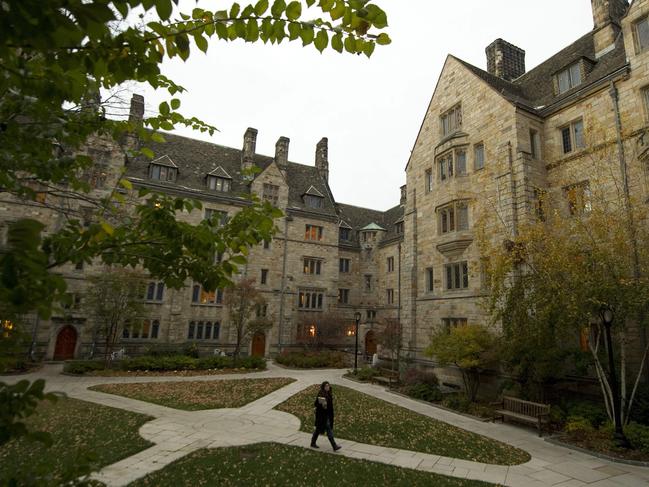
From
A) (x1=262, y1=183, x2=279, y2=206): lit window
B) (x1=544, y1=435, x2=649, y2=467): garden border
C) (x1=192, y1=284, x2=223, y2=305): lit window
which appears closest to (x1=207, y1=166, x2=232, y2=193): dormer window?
(x1=262, y1=183, x2=279, y2=206): lit window

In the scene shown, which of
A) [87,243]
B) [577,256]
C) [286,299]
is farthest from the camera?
[286,299]

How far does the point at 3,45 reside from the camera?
1.64 metres

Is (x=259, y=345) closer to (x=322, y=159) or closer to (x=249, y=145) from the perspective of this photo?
(x=249, y=145)

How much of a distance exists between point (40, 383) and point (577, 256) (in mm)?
14720

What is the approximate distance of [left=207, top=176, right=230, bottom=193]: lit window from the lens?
3319 cm

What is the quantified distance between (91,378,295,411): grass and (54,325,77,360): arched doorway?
10704 mm

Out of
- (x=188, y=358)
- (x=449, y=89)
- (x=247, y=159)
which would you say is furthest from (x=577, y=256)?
(x=247, y=159)

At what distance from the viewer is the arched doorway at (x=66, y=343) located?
1020 inches

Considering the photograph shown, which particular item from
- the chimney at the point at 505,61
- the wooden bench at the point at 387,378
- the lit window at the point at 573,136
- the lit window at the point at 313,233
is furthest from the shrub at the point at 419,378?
the chimney at the point at 505,61

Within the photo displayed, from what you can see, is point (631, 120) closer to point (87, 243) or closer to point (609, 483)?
point (609, 483)

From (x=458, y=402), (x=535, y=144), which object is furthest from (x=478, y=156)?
(x=458, y=402)

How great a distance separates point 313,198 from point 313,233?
148 inches

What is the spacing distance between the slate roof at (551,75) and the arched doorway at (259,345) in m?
25.4

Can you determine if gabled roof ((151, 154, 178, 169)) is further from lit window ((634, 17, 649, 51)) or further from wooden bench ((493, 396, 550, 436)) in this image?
lit window ((634, 17, 649, 51))
